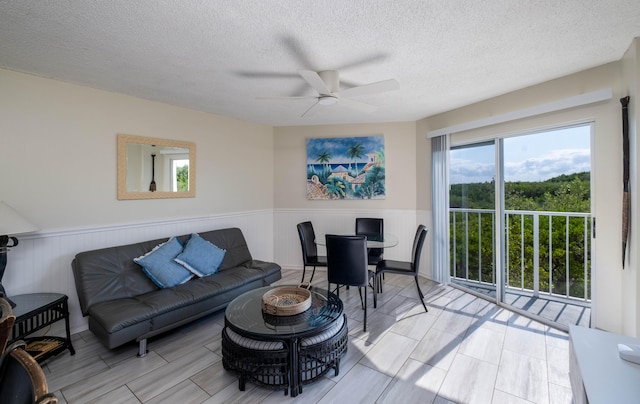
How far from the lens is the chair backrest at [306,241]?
3.65 meters

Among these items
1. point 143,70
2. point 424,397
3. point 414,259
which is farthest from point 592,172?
point 143,70

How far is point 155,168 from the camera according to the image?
3.30m

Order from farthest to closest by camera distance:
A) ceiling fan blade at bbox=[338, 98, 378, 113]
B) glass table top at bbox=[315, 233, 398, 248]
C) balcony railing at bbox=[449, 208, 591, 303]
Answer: glass table top at bbox=[315, 233, 398, 248]
balcony railing at bbox=[449, 208, 591, 303]
ceiling fan blade at bbox=[338, 98, 378, 113]

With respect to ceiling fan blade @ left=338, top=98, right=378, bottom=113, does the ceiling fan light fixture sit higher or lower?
lower

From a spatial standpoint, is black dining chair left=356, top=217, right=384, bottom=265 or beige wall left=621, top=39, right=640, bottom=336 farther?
black dining chair left=356, top=217, right=384, bottom=265

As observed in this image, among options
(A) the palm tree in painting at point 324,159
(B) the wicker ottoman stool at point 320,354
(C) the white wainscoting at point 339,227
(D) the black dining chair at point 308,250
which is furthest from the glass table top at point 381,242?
(A) the palm tree in painting at point 324,159

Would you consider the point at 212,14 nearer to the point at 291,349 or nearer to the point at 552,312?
the point at 291,349

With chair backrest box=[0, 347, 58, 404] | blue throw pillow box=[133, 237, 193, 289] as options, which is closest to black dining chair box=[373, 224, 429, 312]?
blue throw pillow box=[133, 237, 193, 289]

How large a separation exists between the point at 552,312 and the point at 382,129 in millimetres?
3192

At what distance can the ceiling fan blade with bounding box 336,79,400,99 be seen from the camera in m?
2.18

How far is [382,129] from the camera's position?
4.42 m

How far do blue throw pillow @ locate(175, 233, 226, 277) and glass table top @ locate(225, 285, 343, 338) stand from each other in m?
0.86

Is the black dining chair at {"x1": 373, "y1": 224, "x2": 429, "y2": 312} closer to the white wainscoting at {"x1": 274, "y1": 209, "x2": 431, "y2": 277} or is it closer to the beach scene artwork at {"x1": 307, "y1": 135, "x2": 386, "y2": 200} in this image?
the white wainscoting at {"x1": 274, "y1": 209, "x2": 431, "y2": 277}

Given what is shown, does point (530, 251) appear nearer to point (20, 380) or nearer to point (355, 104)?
point (355, 104)
